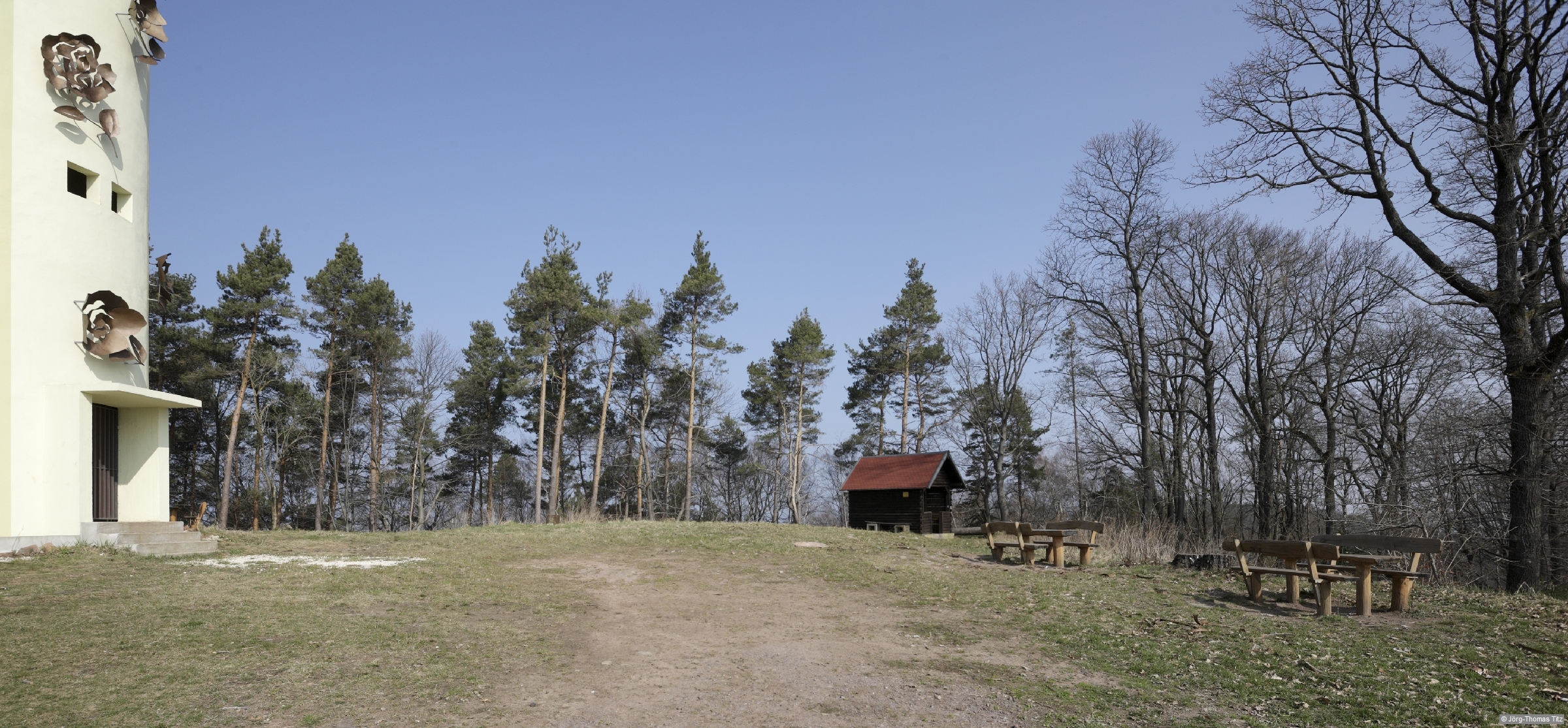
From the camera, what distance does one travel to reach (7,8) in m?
12.5

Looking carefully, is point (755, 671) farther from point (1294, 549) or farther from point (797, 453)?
point (797, 453)

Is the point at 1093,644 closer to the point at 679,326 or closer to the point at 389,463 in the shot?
the point at 679,326

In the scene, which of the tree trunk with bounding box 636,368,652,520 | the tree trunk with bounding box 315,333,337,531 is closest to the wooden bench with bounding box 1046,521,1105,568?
the tree trunk with bounding box 636,368,652,520

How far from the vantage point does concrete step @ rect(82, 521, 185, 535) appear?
12.6 meters

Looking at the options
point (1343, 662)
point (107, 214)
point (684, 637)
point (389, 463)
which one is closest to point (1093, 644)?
point (1343, 662)

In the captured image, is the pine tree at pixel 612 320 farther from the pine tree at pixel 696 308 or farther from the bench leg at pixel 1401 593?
the bench leg at pixel 1401 593

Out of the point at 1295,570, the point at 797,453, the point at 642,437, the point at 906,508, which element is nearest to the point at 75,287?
the point at 1295,570

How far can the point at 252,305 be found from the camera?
28.7 metres

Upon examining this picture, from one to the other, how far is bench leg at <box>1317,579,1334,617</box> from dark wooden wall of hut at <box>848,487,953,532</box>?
1868 centimetres

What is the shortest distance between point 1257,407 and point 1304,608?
16.7 meters

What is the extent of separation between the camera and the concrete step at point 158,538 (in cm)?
1277

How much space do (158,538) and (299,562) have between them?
258cm

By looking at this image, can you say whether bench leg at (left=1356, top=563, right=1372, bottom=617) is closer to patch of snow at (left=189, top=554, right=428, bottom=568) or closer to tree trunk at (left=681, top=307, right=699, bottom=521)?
patch of snow at (left=189, top=554, right=428, bottom=568)

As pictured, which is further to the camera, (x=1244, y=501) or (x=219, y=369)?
(x=1244, y=501)
